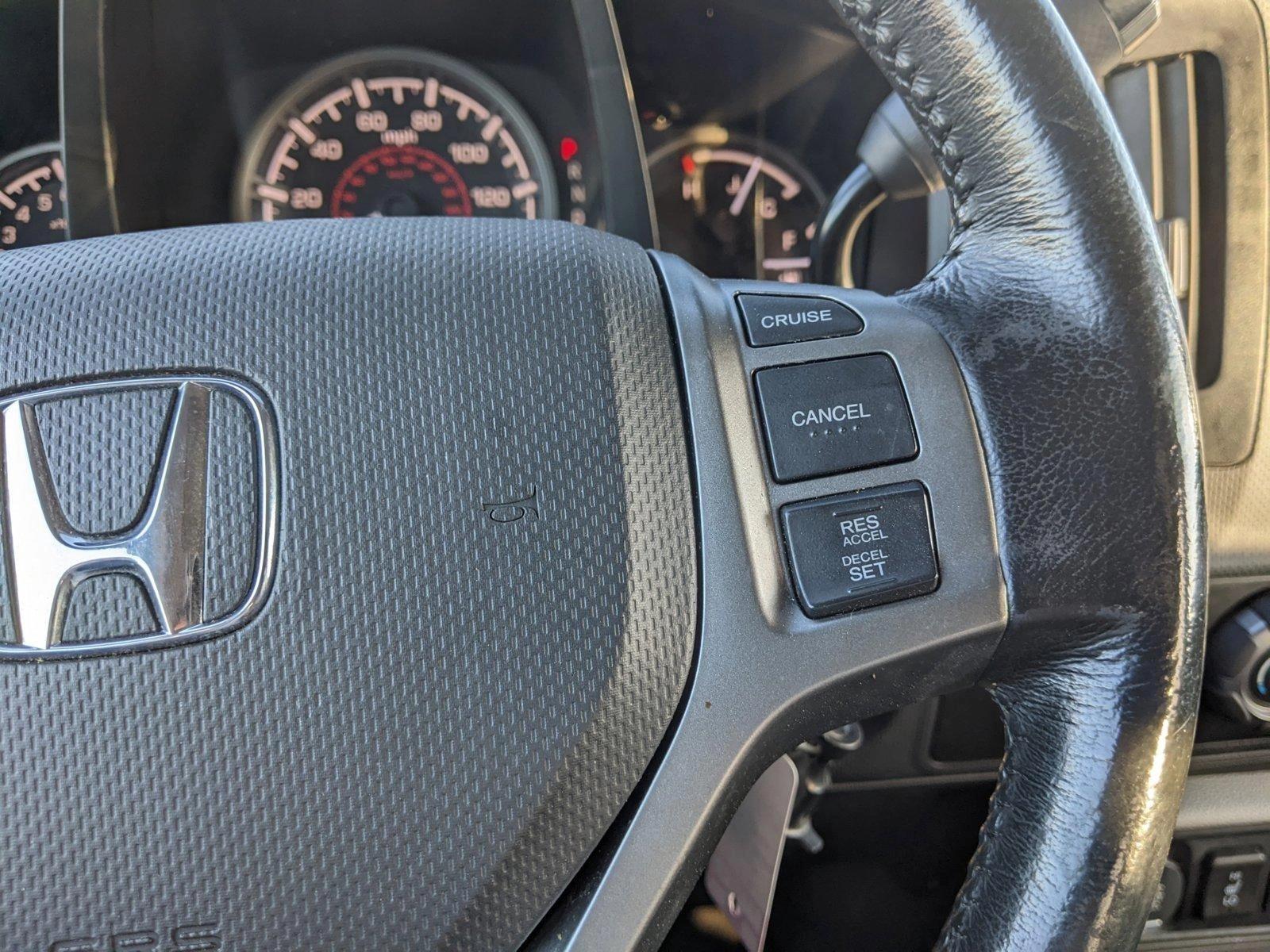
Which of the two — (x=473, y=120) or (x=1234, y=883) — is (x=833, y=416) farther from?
(x=473, y=120)

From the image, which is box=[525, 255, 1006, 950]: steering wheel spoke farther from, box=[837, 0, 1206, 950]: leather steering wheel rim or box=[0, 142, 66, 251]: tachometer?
box=[0, 142, 66, 251]: tachometer

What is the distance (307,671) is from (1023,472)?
0.37 metres

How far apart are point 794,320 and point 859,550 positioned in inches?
5.3

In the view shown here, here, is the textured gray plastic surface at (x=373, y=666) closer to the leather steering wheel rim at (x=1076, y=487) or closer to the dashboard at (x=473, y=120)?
the leather steering wheel rim at (x=1076, y=487)

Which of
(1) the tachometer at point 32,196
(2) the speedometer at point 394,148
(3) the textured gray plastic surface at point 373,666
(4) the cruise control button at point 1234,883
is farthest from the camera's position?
(2) the speedometer at point 394,148

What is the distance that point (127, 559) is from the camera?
49 centimetres

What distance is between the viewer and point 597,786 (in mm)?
512

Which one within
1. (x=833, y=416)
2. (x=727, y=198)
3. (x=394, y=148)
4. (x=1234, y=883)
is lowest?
(x=1234, y=883)

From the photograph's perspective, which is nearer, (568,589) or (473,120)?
(568,589)

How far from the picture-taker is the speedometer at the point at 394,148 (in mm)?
1601

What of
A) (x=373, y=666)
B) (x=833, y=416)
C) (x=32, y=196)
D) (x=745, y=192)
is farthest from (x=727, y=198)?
(x=373, y=666)

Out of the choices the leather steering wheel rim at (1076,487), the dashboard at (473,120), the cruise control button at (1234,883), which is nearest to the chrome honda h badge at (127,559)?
the leather steering wheel rim at (1076,487)

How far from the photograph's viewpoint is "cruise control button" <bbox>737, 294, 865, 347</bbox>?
56 centimetres

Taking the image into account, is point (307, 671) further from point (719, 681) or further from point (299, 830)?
point (719, 681)
